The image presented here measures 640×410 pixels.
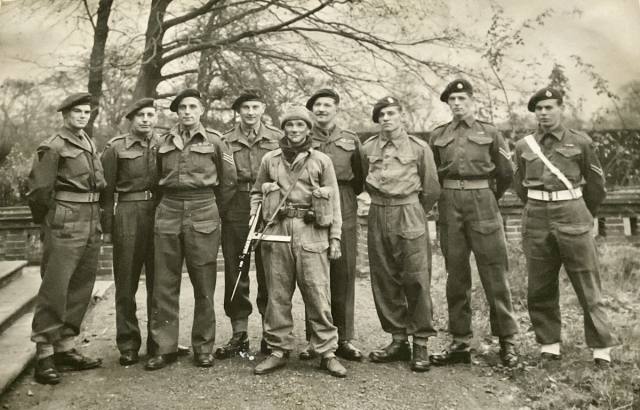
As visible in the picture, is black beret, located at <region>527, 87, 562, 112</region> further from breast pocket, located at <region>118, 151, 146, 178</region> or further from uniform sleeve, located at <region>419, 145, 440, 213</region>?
breast pocket, located at <region>118, 151, 146, 178</region>

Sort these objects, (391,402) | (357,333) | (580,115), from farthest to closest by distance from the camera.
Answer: (580,115), (357,333), (391,402)

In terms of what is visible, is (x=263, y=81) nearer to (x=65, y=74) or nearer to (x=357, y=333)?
(x=65, y=74)

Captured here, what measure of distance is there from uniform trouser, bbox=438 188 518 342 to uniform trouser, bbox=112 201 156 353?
96.3 inches

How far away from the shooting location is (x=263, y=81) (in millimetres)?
10148

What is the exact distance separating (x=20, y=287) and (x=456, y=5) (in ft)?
25.1

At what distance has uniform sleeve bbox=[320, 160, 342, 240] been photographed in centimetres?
417

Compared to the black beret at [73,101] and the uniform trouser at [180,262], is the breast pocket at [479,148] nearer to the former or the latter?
the uniform trouser at [180,262]

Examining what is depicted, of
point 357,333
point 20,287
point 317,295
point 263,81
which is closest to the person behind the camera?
point 317,295

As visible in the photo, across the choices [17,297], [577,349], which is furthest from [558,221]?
[17,297]

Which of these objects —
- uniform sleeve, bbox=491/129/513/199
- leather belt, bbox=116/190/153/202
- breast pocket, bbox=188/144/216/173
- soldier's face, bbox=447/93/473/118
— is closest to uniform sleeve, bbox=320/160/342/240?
breast pocket, bbox=188/144/216/173

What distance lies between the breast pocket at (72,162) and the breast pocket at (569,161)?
369 cm

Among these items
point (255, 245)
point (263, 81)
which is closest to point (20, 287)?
point (255, 245)

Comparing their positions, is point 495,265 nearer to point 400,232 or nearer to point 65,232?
point 400,232

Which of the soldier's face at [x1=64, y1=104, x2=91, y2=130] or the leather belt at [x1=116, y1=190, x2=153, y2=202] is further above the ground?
the soldier's face at [x1=64, y1=104, x2=91, y2=130]
